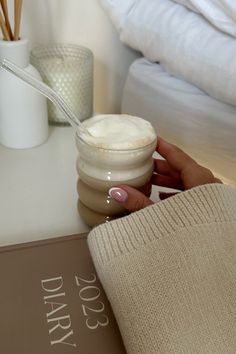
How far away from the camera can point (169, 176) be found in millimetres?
512

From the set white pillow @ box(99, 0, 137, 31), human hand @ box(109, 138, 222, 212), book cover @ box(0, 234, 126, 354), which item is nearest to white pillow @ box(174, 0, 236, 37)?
white pillow @ box(99, 0, 137, 31)

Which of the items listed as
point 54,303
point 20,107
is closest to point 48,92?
point 20,107

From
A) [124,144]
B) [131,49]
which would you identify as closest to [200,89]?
[131,49]

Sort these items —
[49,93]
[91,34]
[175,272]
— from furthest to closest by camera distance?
[91,34] < [49,93] < [175,272]

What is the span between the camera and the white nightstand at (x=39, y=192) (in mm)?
486

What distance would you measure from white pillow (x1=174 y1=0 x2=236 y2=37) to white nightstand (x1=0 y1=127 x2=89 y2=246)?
0.80ft

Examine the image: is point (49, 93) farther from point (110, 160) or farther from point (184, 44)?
point (184, 44)

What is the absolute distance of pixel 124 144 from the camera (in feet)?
1.38

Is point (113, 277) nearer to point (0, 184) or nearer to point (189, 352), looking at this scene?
point (189, 352)

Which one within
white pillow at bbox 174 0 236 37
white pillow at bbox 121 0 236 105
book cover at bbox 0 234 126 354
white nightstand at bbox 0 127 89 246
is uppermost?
white pillow at bbox 174 0 236 37

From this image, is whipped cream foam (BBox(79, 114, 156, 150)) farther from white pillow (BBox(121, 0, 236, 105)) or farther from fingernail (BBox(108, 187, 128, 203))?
white pillow (BBox(121, 0, 236, 105))

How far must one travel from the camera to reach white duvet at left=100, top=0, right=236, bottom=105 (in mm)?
609

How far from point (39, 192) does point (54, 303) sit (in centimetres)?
18

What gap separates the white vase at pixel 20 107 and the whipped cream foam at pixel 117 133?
6.5 inches
